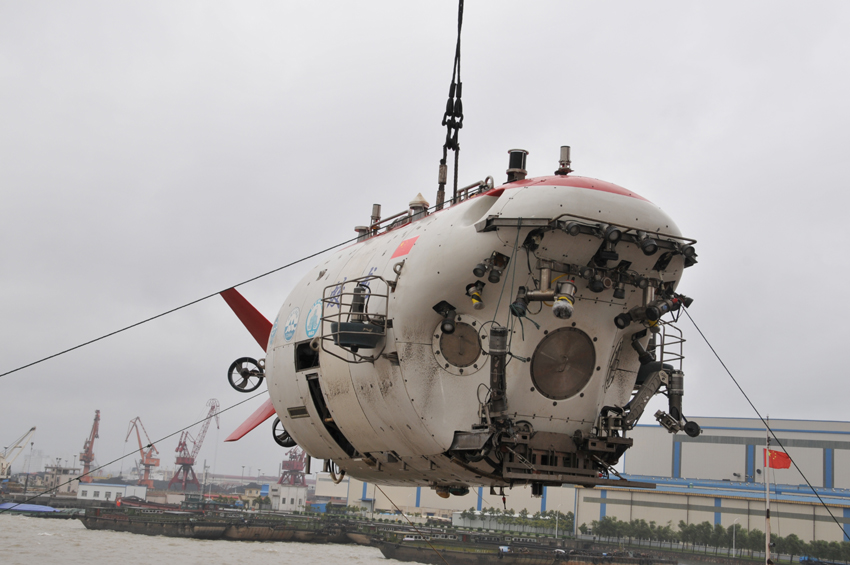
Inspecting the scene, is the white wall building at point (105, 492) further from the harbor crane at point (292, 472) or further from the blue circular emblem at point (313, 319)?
the blue circular emblem at point (313, 319)

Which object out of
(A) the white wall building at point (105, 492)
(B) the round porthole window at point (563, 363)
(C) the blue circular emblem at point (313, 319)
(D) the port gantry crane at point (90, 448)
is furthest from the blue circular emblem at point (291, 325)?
(D) the port gantry crane at point (90, 448)

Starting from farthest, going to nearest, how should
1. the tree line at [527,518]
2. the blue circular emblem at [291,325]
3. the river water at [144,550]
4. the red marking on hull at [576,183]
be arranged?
1. the tree line at [527,518]
2. the river water at [144,550]
3. the blue circular emblem at [291,325]
4. the red marking on hull at [576,183]

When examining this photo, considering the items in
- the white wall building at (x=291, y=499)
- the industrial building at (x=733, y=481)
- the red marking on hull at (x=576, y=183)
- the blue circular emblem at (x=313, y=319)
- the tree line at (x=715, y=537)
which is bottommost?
the white wall building at (x=291, y=499)

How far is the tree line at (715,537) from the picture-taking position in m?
58.5

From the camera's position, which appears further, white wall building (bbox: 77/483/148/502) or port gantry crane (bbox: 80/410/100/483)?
port gantry crane (bbox: 80/410/100/483)

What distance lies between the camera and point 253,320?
19766mm

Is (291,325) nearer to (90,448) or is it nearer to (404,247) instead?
(404,247)

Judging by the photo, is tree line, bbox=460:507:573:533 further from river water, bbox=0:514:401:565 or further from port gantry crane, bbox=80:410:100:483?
port gantry crane, bbox=80:410:100:483

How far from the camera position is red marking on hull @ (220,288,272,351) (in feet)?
64.3

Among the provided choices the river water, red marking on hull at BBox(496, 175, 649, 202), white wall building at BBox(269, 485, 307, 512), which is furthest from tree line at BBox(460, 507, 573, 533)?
red marking on hull at BBox(496, 175, 649, 202)

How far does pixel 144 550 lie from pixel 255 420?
213 feet

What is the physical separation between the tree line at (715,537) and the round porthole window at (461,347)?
165 feet

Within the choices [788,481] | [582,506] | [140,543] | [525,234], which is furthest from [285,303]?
[140,543]

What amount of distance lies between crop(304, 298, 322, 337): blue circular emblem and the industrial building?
45280 mm
